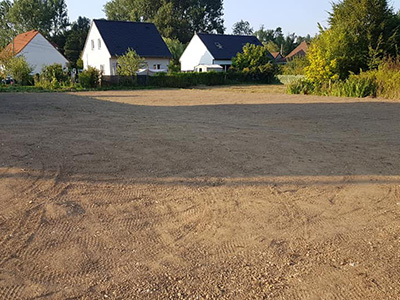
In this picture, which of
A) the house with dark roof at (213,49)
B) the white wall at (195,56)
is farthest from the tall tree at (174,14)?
the house with dark roof at (213,49)

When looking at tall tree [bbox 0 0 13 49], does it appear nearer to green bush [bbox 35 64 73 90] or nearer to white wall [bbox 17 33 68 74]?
white wall [bbox 17 33 68 74]

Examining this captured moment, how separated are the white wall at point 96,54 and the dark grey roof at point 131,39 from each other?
0.79 m

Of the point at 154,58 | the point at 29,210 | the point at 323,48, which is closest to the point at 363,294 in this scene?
the point at 29,210

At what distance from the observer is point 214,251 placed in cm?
329

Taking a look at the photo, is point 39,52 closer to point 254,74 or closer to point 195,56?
point 195,56

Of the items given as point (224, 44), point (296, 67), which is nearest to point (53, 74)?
point (296, 67)

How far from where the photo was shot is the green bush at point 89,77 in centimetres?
3103

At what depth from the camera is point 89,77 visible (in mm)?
31078

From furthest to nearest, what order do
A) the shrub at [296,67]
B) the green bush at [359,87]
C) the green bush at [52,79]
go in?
1. the shrub at [296,67]
2. the green bush at [52,79]
3. the green bush at [359,87]

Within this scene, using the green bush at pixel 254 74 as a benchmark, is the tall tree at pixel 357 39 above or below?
above

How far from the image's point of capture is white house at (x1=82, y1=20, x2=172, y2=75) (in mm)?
41325

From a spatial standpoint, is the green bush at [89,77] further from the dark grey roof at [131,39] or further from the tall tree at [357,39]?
the tall tree at [357,39]

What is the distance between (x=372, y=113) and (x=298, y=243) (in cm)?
1181

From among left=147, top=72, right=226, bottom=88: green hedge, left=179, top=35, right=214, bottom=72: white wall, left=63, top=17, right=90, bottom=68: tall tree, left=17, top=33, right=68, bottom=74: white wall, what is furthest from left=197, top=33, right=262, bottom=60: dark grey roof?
left=63, top=17, right=90, bottom=68: tall tree
